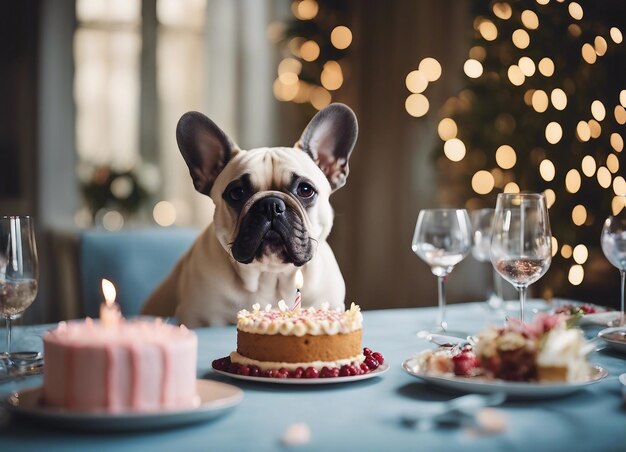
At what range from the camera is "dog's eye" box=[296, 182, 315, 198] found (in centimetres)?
190

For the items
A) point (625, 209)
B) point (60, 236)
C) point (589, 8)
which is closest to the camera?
point (625, 209)

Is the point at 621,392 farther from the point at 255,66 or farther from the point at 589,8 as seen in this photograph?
the point at 255,66

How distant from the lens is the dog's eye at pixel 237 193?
188 centimetres

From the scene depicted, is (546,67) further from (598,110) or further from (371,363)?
(371,363)

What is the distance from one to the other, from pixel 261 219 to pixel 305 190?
202 millimetres

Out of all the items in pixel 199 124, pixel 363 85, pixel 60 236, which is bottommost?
pixel 60 236

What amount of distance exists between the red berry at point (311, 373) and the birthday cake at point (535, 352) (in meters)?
0.24

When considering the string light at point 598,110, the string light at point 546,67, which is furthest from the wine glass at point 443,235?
the string light at point 546,67

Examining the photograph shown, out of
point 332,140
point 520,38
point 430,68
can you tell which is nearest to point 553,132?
point 520,38

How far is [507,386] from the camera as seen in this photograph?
100cm

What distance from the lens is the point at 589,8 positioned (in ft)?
10.4

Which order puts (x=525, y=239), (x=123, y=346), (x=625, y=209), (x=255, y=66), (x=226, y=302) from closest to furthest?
(x=123, y=346) → (x=525, y=239) → (x=625, y=209) → (x=226, y=302) → (x=255, y=66)

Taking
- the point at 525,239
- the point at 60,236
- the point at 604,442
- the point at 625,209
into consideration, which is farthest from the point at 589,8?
the point at 60,236

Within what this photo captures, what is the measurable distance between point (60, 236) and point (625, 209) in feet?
12.9
